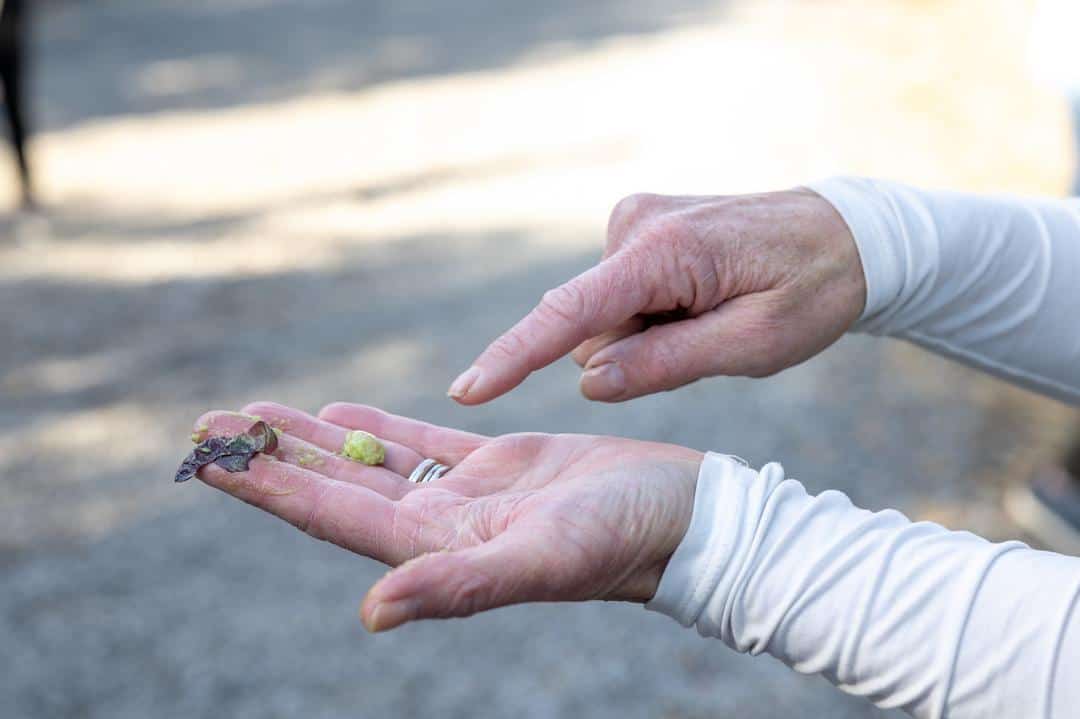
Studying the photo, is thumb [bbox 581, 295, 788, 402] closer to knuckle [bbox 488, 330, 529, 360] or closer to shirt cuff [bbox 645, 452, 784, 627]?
knuckle [bbox 488, 330, 529, 360]

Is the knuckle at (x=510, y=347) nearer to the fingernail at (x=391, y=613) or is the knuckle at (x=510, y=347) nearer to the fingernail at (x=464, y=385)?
the fingernail at (x=464, y=385)

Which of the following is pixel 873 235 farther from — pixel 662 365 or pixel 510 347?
pixel 510 347

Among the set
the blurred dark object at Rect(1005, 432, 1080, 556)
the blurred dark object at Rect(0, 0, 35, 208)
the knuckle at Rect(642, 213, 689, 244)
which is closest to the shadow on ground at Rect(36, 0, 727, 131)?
the blurred dark object at Rect(0, 0, 35, 208)

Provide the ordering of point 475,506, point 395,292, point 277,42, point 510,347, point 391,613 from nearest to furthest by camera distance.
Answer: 1. point 391,613
2. point 475,506
3. point 510,347
4. point 395,292
5. point 277,42

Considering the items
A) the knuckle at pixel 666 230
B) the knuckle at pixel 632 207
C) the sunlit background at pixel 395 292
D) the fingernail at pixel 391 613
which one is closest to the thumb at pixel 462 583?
the fingernail at pixel 391 613

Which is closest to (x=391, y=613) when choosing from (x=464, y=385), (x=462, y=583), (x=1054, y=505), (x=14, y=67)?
(x=462, y=583)
